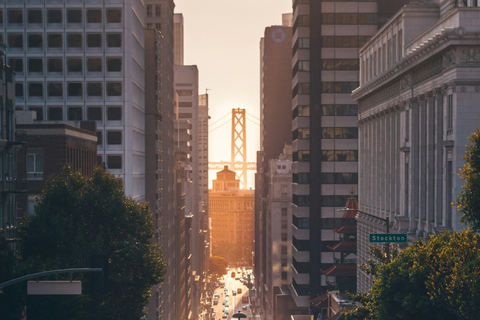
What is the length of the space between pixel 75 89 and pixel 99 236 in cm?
4118

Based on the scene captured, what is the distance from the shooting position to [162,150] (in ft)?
393

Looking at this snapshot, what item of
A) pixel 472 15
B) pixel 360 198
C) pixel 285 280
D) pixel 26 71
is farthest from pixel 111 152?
pixel 285 280

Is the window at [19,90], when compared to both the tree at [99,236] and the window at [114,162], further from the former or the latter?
the tree at [99,236]

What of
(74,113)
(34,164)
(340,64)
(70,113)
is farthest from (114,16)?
(340,64)

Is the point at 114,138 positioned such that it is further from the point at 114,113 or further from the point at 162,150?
the point at 162,150

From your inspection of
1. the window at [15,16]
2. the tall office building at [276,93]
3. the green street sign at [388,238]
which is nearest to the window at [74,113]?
the window at [15,16]

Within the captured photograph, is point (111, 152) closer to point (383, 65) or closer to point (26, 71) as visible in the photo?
point (26, 71)

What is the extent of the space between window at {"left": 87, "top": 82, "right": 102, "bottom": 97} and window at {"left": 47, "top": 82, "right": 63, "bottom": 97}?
10.4 feet

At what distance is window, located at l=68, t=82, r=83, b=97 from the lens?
3509 inches

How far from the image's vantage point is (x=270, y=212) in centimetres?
16688

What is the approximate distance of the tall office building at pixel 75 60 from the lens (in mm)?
89062

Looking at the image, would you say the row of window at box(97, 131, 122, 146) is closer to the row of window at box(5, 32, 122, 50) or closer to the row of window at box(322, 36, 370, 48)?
the row of window at box(5, 32, 122, 50)

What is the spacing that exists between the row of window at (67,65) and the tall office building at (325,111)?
27.2m

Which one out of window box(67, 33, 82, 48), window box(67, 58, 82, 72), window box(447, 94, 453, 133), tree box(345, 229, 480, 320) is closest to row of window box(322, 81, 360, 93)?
window box(67, 58, 82, 72)
